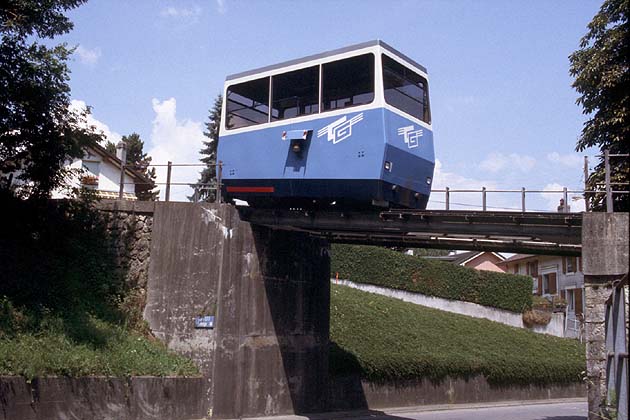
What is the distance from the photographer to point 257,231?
61.6 feet

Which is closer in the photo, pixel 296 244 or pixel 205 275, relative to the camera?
pixel 205 275

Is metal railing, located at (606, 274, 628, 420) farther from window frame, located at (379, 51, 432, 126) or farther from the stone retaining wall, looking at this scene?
the stone retaining wall

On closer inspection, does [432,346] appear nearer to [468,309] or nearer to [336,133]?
[468,309]

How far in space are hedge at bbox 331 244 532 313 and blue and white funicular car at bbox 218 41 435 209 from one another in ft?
58.9

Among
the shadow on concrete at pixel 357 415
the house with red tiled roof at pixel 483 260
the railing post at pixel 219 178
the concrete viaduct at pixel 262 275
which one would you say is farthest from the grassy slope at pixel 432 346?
the house with red tiled roof at pixel 483 260

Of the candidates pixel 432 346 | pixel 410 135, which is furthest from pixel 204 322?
pixel 432 346

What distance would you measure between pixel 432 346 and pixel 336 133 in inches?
597

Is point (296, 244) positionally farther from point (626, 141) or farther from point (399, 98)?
point (626, 141)

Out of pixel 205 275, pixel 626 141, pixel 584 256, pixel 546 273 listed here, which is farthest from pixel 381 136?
pixel 546 273

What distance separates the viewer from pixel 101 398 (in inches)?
563

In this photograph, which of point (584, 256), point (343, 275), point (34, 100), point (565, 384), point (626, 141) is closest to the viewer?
point (584, 256)

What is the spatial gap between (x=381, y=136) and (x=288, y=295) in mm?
6284

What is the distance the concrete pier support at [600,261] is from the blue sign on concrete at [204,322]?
30.1 ft

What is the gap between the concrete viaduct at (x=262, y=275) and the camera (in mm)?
16594
